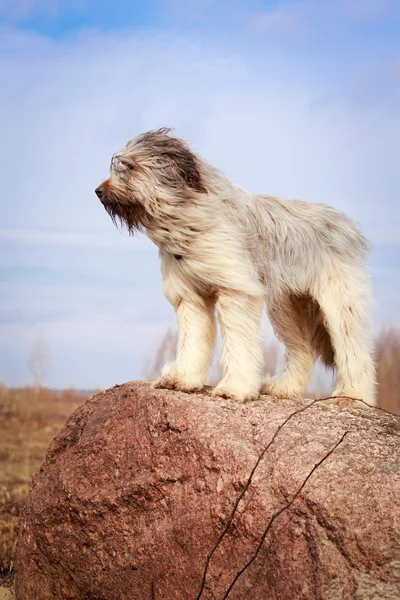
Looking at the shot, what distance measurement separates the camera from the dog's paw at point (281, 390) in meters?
6.60

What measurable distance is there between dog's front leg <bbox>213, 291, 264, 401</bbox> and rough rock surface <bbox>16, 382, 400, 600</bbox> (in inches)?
9.3

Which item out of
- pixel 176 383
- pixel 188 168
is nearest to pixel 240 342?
pixel 176 383

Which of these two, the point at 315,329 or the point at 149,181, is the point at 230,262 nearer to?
the point at 149,181

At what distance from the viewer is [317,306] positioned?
22.2ft

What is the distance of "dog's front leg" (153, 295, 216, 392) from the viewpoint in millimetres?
5773

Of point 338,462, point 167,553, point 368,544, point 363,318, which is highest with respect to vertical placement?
point 363,318

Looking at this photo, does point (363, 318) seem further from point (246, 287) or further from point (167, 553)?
point (167, 553)

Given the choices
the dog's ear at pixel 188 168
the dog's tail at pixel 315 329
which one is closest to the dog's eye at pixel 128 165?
the dog's ear at pixel 188 168

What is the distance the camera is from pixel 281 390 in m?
6.64

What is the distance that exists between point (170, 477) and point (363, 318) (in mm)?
2587

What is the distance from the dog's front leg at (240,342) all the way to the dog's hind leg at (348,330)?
3.34 ft

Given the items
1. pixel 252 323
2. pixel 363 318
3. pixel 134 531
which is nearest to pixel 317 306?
pixel 363 318

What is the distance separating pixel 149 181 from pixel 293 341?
88.7 inches

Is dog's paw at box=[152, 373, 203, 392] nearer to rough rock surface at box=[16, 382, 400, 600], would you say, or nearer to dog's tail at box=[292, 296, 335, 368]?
rough rock surface at box=[16, 382, 400, 600]
